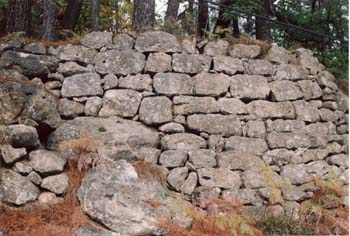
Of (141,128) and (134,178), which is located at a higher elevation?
(141,128)

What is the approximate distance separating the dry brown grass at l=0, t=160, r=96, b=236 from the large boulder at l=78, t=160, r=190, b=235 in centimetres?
10

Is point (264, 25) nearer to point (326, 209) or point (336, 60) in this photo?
point (336, 60)

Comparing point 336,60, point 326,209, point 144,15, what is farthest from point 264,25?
point 326,209

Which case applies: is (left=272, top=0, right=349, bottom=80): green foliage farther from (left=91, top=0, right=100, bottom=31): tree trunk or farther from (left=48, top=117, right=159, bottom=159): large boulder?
(left=91, top=0, right=100, bottom=31): tree trunk

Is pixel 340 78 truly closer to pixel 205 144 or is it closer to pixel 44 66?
pixel 205 144

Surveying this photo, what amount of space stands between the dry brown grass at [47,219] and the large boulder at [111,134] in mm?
622

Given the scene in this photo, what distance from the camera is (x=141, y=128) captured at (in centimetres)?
463

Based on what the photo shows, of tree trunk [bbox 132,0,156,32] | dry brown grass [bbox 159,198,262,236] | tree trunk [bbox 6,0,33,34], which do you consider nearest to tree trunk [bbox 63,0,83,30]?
tree trunk [bbox 6,0,33,34]

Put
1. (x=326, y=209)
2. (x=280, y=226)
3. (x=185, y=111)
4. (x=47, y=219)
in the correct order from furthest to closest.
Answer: (x=326, y=209)
(x=185, y=111)
(x=280, y=226)
(x=47, y=219)

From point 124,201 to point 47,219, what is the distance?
73 cm

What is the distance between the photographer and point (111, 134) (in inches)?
176

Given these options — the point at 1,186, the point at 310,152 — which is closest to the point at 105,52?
the point at 1,186

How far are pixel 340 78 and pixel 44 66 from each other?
166 inches

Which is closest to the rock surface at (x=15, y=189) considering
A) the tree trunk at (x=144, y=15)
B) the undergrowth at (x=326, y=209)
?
the tree trunk at (x=144, y=15)
